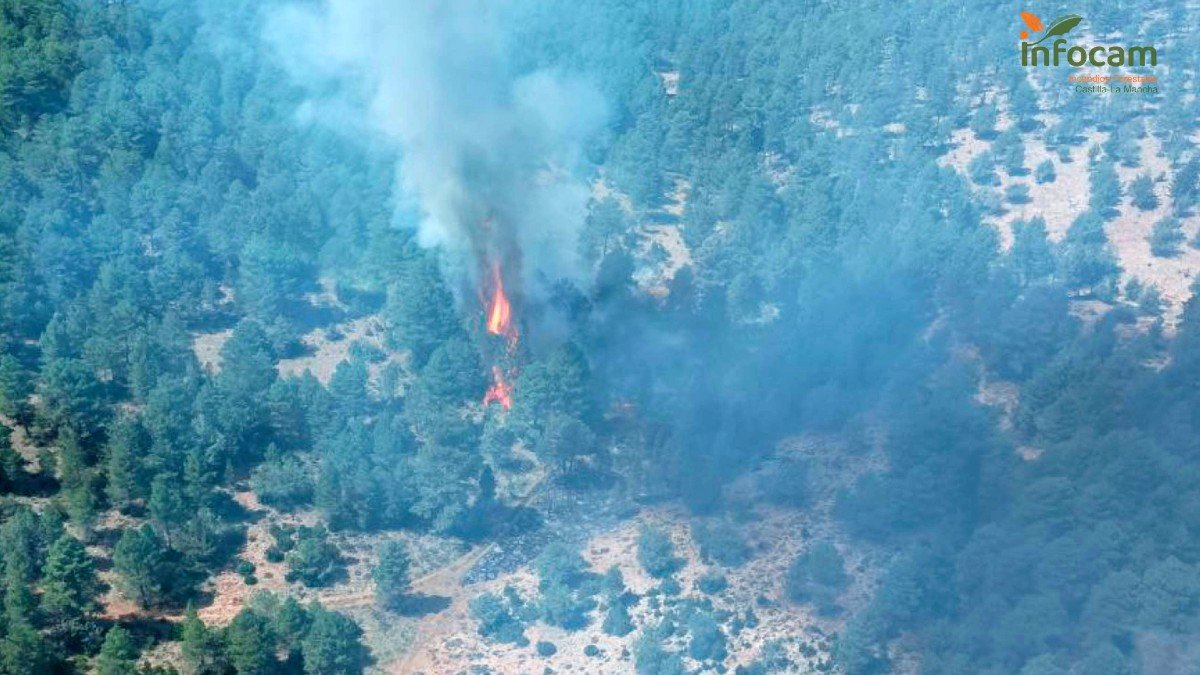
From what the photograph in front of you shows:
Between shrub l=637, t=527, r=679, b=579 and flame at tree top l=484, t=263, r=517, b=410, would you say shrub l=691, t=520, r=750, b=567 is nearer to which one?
shrub l=637, t=527, r=679, b=579

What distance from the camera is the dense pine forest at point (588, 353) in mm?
65188

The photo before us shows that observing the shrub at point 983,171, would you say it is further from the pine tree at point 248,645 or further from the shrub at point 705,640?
the pine tree at point 248,645

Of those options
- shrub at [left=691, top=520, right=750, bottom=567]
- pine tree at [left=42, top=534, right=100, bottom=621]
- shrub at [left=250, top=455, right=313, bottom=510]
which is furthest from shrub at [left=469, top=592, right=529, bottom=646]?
pine tree at [left=42, top=534, right=100, bottom=621]

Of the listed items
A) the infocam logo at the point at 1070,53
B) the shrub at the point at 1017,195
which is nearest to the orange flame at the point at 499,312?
the shrub at the point at 1017,195

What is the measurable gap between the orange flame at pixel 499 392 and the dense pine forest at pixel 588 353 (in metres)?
0.28

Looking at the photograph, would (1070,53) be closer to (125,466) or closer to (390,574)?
(390,574)

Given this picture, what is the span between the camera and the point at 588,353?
84875 mm

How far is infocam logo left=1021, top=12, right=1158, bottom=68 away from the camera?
390 feet

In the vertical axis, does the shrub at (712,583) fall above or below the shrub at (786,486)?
below

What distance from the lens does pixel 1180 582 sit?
63.0m

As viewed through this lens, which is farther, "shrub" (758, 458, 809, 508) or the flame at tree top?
the flame at tree top

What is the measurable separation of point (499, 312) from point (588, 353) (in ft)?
24.3

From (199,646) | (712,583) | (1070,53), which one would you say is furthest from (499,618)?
(1070,53)

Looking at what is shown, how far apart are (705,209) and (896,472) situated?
3324 cm
